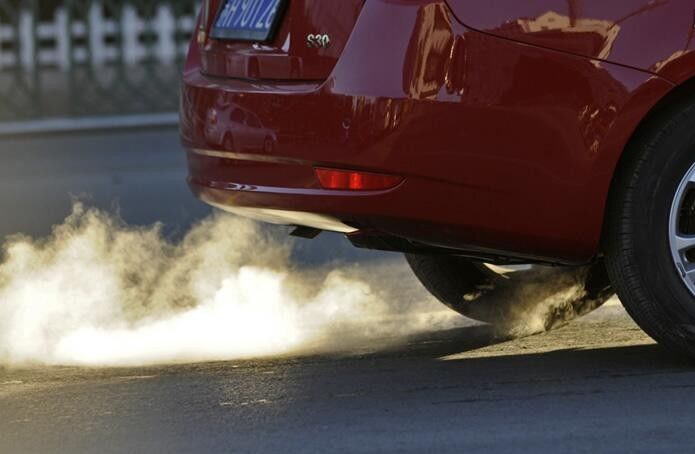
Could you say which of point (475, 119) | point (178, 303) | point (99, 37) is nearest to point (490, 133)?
point (475, 119)

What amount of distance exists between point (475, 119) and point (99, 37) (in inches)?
466

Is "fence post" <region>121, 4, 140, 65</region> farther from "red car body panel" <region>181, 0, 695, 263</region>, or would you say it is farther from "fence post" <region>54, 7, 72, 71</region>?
"red car body panel" <region>181, 0, 695, 263</region>

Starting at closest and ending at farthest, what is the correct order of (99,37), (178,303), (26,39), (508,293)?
(508,293)
(178,303)
(26,39)
(99,37)

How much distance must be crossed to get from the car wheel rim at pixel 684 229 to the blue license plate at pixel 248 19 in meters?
1.33

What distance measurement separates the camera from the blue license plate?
5051mm

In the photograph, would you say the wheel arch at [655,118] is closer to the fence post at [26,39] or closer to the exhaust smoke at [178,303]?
the exhaust smoke at [178,303]

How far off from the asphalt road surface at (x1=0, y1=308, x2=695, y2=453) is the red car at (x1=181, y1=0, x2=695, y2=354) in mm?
366

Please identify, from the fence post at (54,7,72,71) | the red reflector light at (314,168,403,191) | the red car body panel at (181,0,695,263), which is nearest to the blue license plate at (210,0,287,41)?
the red car body panel at (181,0,695,263)

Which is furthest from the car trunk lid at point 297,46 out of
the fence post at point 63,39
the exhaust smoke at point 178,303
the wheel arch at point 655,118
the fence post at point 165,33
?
the fence post at point 63,39

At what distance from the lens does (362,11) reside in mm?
4738

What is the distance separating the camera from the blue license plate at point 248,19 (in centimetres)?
505

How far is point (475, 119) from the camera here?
4.68 metres

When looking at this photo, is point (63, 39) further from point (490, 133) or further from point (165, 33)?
point (490, 133)

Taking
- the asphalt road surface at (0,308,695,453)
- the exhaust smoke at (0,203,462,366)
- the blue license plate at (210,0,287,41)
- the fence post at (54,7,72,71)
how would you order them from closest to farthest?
the asphalt road surface at (0,308,695,453), the blue license plate at (210,0,287,41), the exhaust smoke at (0,203,462,366), the fence post at (54,7,72,71)
